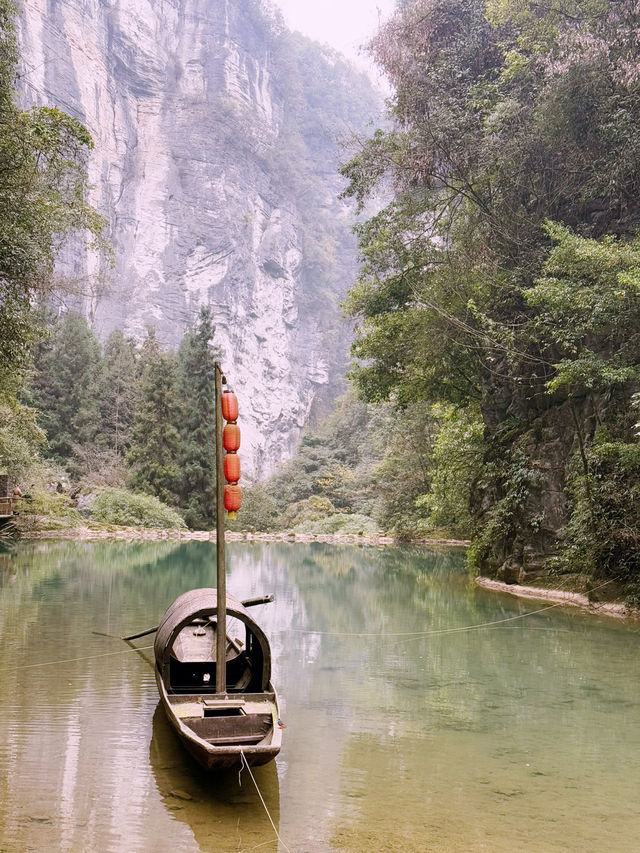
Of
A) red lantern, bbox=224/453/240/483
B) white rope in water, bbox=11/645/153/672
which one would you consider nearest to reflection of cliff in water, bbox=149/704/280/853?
red lantern, bbox=224/453/240/483

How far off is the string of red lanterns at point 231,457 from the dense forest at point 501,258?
6.02 meters

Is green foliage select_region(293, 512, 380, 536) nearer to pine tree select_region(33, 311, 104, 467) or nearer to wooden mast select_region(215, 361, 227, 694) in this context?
pine tree select_region(33, 311, 104, 467)

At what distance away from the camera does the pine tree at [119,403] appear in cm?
3931

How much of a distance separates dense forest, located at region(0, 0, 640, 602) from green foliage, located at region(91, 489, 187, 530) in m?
8.02

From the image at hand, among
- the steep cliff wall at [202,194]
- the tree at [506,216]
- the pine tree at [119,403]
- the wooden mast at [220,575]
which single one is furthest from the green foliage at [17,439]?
the steep cliff wall at [202,194]

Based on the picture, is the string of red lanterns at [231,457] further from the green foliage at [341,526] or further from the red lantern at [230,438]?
the green foliage at [341,526]

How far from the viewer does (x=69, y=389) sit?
130 ft

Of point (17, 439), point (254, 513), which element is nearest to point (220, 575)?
point (17, 439)

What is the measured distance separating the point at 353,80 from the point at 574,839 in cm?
10291

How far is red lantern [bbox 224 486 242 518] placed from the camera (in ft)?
18.7

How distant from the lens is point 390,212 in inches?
707

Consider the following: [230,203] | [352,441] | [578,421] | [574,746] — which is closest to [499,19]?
[578,421]

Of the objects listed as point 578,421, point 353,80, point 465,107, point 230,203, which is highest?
point 353,80

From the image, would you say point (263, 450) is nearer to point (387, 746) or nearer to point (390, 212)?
point (390, 212)
